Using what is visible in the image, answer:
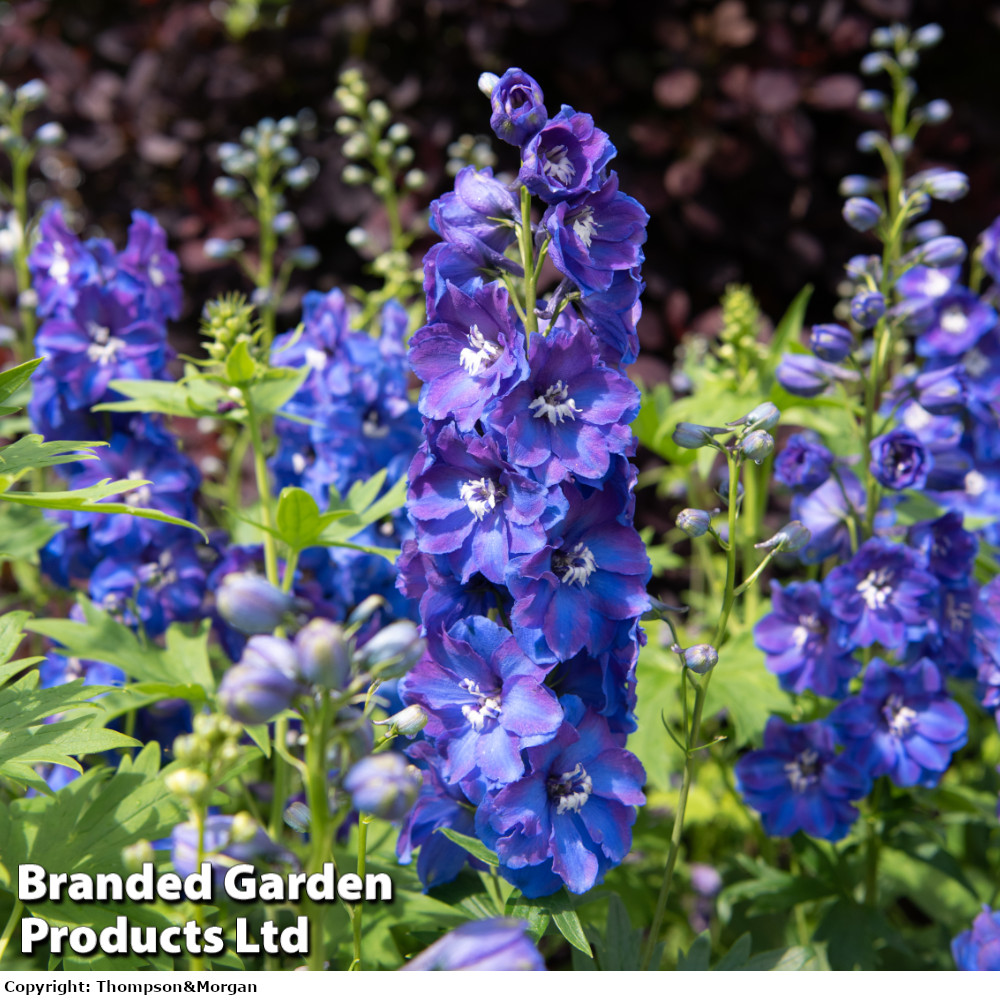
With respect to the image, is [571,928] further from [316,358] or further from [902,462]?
→ [316,358]

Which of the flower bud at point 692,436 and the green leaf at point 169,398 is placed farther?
the green leaf at point 169,398

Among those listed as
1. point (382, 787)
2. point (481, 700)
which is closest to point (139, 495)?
point (481, 700)

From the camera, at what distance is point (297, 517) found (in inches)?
65.0

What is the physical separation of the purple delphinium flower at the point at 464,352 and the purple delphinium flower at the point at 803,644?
0.88 metres

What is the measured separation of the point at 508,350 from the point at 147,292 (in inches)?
44.7

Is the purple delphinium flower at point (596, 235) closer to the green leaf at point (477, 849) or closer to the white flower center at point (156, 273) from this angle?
the green leaf at point (477, 849)

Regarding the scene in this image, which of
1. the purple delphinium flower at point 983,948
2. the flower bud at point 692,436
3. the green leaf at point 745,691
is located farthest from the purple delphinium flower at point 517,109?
the purple delphinium flower at point 983,948

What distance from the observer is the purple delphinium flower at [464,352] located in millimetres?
1342

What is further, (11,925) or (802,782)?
(802,782)

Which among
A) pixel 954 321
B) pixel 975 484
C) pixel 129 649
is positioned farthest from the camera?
pixel 975 484

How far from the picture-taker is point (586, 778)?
140cm

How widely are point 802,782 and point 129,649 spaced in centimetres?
126
